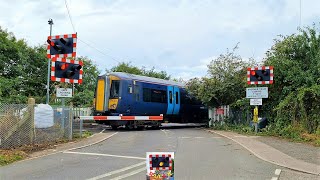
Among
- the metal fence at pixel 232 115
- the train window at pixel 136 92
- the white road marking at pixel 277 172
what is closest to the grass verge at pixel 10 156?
the white road marking at pixel 277 172

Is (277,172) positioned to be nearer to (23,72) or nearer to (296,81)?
(296,81)

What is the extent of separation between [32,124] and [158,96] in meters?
13.7

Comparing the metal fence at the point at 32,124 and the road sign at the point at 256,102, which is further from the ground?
the road sign at the point at 256,102

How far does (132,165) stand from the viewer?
11.1 m

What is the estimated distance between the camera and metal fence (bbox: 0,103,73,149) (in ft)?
43.5

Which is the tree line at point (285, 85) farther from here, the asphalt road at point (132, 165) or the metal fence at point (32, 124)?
the metal fence at point (32, 124)

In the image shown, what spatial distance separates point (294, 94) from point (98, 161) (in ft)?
40.0

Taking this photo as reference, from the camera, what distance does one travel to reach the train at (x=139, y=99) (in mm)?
24266

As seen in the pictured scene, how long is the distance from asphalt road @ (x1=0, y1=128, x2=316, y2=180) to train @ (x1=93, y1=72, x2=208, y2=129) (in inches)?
355

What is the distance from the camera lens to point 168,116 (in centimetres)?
2884

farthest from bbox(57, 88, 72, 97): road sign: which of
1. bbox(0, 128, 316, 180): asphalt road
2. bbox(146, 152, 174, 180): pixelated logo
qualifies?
bbox(146, 152, 174, 180): pixelated logo

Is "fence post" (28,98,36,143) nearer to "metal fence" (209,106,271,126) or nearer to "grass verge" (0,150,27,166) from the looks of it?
"grass verge" (0,150,27,166)

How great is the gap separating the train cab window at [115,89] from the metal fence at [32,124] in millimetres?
6750

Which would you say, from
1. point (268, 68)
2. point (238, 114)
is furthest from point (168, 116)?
point (268, 68)
